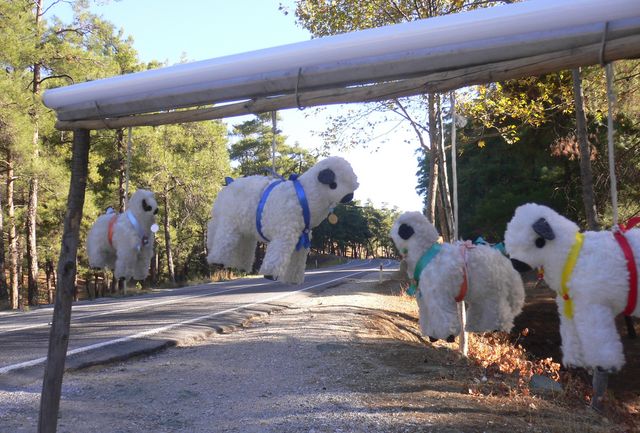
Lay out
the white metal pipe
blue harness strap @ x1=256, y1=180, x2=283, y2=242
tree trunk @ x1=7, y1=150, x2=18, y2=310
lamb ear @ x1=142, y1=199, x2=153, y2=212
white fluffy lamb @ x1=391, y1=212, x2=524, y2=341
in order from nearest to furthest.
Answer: the white metal pipe
white fluffy lamb @ x1=391, y1=212, x2=524, y2=341
blue harness strap @ x1=256, y1=180, x2=283, y2=242
lamb ear @ x1=142, y1=199, x2=153, y2=212
tree trunk @ x1=7, y1=150, x2=18, y2=310

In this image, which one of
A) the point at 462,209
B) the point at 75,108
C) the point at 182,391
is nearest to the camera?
the point at 75,108

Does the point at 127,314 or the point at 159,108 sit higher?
the point at 159,108

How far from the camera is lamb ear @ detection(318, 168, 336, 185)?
188cm

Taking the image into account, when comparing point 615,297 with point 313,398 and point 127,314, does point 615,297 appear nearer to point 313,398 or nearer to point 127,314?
point 313,398

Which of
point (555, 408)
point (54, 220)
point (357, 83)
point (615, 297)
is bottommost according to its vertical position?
point (555, 408)

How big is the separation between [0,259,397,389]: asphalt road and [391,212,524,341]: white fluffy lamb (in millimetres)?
5645

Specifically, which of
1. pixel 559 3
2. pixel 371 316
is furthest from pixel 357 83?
pixel 371 316

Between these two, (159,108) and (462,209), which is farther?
(462,209)

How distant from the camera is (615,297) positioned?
1560mm

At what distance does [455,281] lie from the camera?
1.74 meters

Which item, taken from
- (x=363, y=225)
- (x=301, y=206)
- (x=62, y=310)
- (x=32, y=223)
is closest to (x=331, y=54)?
(x=301, y=206)

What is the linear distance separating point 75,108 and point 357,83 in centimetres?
141

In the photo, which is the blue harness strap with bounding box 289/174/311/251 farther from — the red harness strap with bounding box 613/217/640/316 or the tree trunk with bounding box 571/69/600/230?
the tree trunk with bounding box 571/69/600/230

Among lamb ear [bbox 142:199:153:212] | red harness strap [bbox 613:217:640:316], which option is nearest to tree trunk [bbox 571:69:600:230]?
red harness strap [bbox 613:217:640:316]
